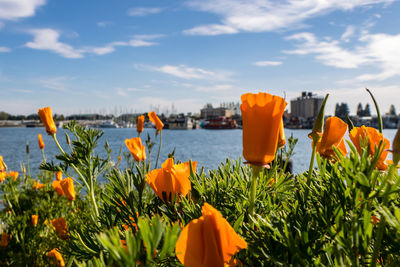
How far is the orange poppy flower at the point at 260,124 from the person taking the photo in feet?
1.68

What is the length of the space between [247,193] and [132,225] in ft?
0.92

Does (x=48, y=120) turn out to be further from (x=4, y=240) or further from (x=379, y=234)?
(x=379, y=234)

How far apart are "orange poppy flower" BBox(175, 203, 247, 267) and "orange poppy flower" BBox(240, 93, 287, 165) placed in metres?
0.19

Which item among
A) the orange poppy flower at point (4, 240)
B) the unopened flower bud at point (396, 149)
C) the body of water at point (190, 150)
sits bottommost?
the body of water at point (190, 150)

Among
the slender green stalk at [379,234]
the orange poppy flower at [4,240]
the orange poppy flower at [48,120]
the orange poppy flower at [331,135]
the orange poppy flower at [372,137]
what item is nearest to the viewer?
the slender green stalk at [379,234]

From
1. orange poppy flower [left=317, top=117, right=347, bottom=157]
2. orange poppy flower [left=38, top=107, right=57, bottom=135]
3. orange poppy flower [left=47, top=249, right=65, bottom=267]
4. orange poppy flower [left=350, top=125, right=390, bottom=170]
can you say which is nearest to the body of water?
orange poppy flower [left=317, top=117, right=347, bottom=157]

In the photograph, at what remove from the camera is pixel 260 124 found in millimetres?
534

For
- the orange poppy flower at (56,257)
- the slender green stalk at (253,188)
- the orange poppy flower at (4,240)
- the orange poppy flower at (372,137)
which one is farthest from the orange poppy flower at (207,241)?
the orange poppy flower at (4,240)

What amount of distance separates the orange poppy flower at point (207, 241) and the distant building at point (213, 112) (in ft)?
→ 281

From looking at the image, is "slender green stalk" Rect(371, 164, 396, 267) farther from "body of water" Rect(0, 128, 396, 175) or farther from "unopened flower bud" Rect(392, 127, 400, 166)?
"body of water" Rect(0, 128, 396, 175)

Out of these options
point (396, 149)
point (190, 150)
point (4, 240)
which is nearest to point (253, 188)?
point (396, 149)

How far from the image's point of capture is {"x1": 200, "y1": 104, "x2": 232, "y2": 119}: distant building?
3447 inches

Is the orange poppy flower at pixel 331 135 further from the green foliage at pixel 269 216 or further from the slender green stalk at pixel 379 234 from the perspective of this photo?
the slender green stalk at pixel 379 234

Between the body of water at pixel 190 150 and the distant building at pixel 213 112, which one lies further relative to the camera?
the distant building at pixel 213 112
